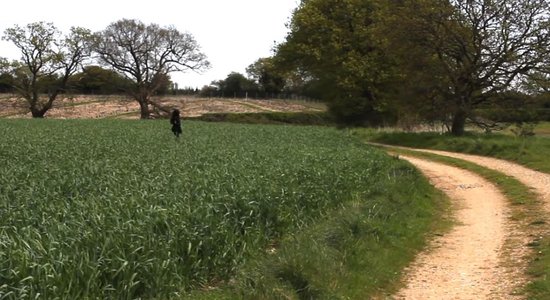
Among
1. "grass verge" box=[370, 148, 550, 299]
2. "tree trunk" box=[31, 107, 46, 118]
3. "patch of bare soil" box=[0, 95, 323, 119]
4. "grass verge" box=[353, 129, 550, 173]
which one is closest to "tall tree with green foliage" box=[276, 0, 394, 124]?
"grass verge" box=[353, 129, 550, 173]

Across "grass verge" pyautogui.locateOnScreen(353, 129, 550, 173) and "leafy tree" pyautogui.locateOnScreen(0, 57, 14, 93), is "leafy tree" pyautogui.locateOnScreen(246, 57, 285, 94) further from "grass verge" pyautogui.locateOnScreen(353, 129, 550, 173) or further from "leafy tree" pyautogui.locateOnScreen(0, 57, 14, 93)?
"grass verge" pyautogui.locateOnScreen(353, 129, 550, 173)

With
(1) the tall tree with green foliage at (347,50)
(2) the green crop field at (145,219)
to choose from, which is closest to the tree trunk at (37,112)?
(1) the tall tree with green foliage at (347,50)

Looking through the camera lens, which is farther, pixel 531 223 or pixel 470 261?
pixel 531 223

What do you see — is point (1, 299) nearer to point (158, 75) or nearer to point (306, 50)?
point (306, 50)

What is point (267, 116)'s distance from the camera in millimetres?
74250

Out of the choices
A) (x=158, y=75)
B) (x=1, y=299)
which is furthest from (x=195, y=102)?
(x=1, y=299)

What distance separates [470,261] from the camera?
837 cm

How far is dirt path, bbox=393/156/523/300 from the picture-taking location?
7027mm

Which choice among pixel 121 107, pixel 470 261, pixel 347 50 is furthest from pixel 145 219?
pixel 121 107

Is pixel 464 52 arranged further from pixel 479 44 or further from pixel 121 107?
pixel 121 107

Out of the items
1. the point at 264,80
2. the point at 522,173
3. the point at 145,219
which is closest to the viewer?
the point at 145,219

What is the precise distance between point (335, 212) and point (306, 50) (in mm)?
35434

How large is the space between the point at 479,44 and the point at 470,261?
75.4 ft

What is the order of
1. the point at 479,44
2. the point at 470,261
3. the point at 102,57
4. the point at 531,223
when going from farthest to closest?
the point at 102,57 < the point at 479,44 < the point at 531,223 < the point at 470,261
